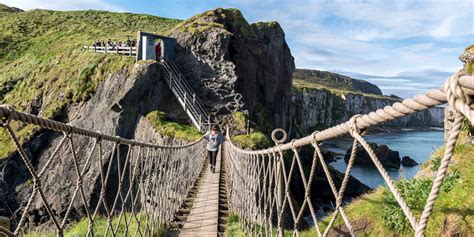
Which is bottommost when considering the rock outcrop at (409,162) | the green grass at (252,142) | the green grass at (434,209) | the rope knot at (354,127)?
the rock outcrop at (409,162)

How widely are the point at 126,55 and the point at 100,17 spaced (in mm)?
28584

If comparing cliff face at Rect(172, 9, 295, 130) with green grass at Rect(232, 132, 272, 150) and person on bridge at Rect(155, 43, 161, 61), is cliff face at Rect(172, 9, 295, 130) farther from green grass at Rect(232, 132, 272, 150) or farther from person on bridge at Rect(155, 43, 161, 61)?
green grass at Rect(232, 132, 272, 150)

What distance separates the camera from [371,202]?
496 cm

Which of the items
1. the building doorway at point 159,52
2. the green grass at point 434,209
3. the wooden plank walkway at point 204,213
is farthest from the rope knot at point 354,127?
the building doorway at point 159,52

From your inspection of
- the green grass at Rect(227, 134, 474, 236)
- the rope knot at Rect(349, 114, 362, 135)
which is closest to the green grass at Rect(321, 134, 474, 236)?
the green grass at Rect(227, 134, 474, 236)

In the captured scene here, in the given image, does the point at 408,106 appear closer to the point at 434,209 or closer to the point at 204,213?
the point at 434,209

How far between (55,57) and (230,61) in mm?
14827

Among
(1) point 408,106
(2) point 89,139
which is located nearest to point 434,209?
(1) point 408,106

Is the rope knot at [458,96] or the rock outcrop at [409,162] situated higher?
the rope knot at [458,96]

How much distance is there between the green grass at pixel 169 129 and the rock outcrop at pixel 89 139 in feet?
2.07

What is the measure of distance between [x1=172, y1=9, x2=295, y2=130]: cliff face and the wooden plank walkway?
44.2 ft

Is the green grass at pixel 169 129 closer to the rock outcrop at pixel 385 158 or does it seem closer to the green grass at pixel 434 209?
the green grass at pixel 434 209

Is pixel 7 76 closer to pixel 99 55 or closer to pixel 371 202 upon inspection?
pixel 99 55

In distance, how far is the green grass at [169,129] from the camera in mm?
17625
